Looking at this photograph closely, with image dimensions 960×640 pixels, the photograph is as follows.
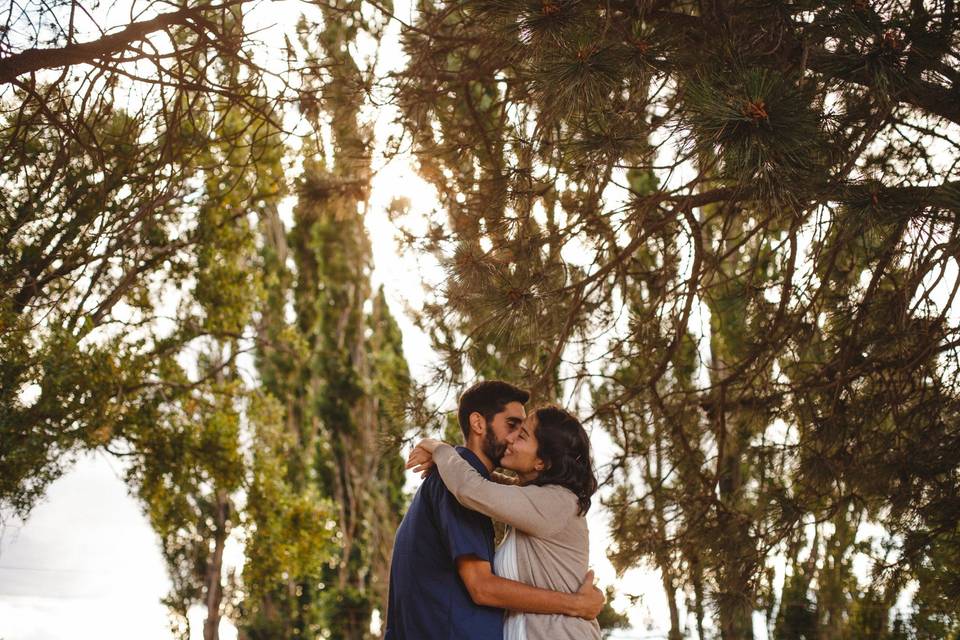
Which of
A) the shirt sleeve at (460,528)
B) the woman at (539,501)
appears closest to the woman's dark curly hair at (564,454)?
the woman at (539,501)

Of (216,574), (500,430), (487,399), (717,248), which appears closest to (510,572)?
(500,430)

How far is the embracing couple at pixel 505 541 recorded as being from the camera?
264 cm

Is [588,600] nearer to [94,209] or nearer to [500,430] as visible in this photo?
[500,430]

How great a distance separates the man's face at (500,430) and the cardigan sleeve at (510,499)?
0.58 ft

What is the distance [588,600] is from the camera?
2764 millimetres

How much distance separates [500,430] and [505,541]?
0.36 metres

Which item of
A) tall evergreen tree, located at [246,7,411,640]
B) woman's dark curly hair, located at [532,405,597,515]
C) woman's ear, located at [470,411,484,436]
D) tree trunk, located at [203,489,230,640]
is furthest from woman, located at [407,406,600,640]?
tree trunk, located at [203,489,230,640]

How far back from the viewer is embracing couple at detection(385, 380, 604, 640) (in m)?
2.64

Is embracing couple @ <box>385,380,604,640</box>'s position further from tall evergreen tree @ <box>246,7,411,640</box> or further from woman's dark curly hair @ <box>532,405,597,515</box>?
tall evergreen tree @ <box>246,7,411,640</box>

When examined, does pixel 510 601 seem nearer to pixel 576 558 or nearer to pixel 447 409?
pixel 576 558

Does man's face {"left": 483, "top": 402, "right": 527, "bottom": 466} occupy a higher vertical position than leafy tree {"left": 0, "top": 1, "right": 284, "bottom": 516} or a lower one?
lower

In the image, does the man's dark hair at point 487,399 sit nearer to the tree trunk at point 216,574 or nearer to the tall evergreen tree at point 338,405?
the tall evergreen tree at point 338,405

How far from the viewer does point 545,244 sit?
4734 millimetres

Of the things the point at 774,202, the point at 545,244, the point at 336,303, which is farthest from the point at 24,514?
the point at 336,303
